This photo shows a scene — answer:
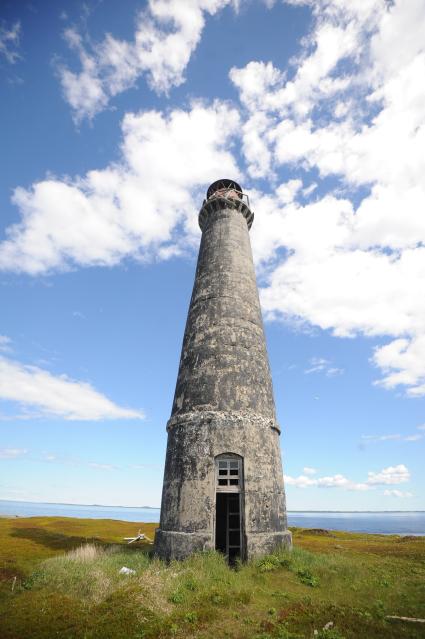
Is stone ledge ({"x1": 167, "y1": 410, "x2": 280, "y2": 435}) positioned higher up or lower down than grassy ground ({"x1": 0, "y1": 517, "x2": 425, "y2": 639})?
higher up

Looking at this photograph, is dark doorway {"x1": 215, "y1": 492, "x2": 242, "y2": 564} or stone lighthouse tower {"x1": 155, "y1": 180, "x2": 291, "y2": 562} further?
dark doorway {"x1": 215, "y1": 492, "x2": 242, "y2": 564}

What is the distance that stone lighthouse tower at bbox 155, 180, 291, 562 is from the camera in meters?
14.1

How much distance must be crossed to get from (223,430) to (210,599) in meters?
5.71

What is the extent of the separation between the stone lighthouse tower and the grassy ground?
1.16 m

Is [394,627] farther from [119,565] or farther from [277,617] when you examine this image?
[119,565]

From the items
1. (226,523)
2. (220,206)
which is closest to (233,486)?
(226,523)

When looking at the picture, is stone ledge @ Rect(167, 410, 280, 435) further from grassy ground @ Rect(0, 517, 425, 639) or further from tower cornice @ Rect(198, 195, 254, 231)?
tower cornice @ Rect(198, 195, 254, 231)

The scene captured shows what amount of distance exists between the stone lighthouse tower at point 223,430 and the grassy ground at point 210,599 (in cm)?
116

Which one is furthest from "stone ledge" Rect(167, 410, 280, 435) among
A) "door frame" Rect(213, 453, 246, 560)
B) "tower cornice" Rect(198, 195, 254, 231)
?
"tower cornice" Rect(198, 195, 254, 231)

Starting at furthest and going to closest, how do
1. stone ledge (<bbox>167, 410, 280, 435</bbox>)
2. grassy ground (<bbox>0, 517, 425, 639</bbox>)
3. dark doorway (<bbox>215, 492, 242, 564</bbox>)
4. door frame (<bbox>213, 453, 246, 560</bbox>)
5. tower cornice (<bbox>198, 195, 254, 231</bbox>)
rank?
tower cornice (<bbox>198, 195, 254, 231</bbox>), dark doorway (<bbox>215, 492, 242, 564</bbox>), stone ledge (<bbox>167, 410, 280, 435</bbox>), door frame (<bbox>213, 453, 246, 560</bbox>), grassy ground (<bbox>0, 517, 425, 639</bbox>)

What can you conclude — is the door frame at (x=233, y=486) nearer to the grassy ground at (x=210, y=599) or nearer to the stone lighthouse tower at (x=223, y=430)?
the stone lighthouse tower at (x=223, y=430)

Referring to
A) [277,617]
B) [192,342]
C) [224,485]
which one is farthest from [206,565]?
[192,342]

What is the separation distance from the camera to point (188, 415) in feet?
51.4

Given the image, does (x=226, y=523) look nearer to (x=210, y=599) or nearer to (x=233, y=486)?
(x=233, y=486)
